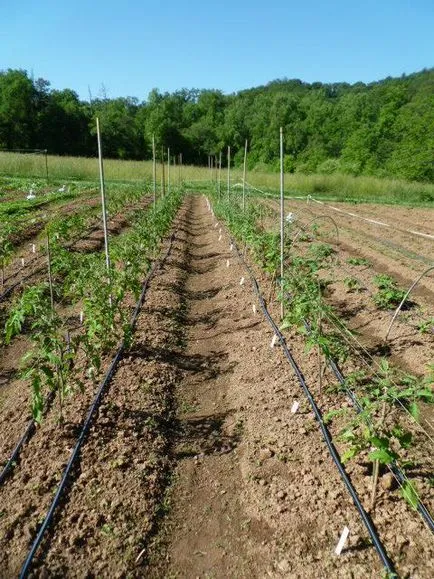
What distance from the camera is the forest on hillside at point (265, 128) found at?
33.8 m

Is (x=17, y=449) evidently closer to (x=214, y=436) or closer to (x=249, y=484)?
(x=214, y=436)

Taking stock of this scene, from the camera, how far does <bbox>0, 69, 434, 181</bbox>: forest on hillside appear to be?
33.8m

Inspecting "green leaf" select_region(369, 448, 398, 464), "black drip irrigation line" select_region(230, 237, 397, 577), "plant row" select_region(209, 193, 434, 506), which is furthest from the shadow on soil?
"green leaf" select_region(369, 448, 398, 464)

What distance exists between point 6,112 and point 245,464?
155 feet

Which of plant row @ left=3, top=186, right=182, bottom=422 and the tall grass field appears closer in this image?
plant row @ left=3, top=186, right=182, bottom=422

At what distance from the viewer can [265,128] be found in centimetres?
4834

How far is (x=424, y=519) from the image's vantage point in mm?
2568

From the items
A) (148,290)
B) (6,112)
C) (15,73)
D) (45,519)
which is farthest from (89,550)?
(15,73)

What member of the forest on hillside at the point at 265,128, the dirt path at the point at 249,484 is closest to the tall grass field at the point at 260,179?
the forest on hillside at the point at 265,128

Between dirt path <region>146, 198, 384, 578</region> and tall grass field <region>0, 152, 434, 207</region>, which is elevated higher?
tall grass field <region>0, 152, 434, 207</region>

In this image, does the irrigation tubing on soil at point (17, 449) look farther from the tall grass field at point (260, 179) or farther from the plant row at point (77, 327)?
the tall grass field at point (260, 179)

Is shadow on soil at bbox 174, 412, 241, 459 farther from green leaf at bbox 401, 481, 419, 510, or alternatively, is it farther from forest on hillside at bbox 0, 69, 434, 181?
forest on hillside at bbox 0, 69, 434, 181

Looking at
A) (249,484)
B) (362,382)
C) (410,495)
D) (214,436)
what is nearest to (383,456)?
(410,495)

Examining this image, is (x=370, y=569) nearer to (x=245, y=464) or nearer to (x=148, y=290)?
(x=245, y=464)
